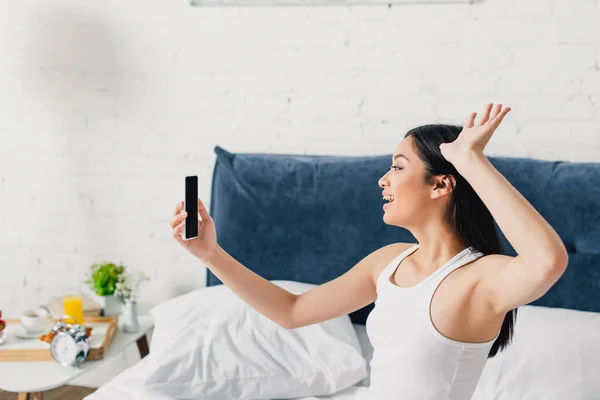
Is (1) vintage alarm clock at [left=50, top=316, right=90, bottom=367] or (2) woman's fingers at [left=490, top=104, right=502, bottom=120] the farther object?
(1) vintage alarm clock at [left=50, top=316, right=90, bottom=367]

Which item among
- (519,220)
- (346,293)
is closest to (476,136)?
(519,220)

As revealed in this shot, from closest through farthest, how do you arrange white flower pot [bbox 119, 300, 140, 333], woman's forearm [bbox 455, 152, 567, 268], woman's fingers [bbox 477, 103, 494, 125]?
woman's forearm [bbox 455, 152, 567, 268], woman's fingers [bbox 477, 103, 494, 125], white flower pot [bbox 119, 300, 140, 333]

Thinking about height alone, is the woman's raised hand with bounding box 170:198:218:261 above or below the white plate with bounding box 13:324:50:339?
above

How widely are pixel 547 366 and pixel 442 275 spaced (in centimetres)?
76

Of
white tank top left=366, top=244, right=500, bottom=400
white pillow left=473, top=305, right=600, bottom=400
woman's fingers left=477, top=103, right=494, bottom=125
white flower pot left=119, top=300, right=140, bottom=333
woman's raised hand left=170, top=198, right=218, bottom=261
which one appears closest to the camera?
woman's fingers left=477, top=103, right=494, bottom=125

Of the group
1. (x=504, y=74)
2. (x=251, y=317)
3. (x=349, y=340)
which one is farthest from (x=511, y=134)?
(x=251, y=317)

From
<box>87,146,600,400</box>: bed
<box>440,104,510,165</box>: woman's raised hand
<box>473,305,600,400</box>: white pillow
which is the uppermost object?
<box>440,104,510,165</box>: woman's raised hand

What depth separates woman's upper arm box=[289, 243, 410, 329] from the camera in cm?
173

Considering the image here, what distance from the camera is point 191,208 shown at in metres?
1.61

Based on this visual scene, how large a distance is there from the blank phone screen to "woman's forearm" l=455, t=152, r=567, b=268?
624 mm

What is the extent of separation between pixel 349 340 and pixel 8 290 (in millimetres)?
1706

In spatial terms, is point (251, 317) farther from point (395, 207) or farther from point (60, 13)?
point (60, 13)

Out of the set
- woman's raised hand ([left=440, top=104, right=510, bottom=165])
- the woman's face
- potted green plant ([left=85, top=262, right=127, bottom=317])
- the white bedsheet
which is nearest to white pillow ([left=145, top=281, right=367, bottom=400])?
the white bedsheet

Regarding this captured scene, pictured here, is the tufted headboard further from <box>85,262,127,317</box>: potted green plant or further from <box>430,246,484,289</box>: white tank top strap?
<box>430,246,484,289</box>: white tank top strap
